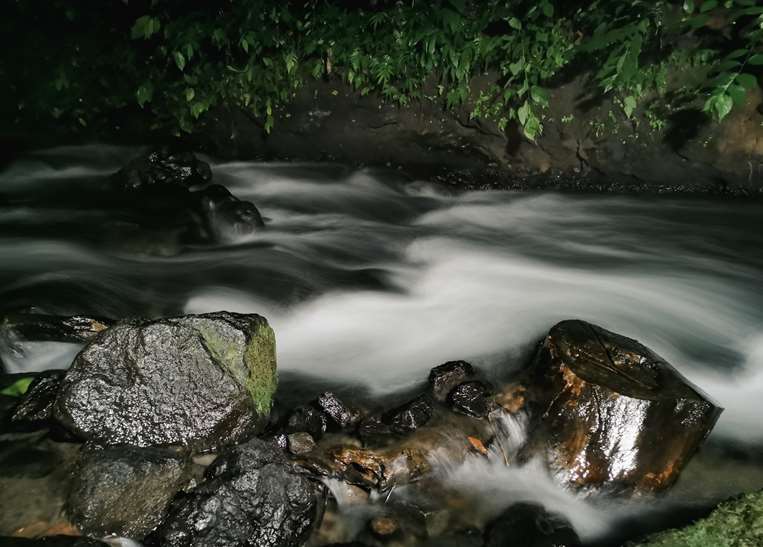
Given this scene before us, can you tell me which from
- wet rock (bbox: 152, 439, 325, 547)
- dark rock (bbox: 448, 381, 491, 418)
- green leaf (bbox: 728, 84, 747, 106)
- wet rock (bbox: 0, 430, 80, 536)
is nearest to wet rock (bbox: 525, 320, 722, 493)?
dark rock (bbox: 448, 381, 491, 418)

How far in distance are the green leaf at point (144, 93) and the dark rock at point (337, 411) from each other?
5.36m

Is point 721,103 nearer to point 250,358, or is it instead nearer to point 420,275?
point 420,275

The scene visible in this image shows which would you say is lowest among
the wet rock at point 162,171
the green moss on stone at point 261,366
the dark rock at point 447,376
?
the dark rock at point 447,376

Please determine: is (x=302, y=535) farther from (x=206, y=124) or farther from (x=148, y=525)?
(x=206, y=124)

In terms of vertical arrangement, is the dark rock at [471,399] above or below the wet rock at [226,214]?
below

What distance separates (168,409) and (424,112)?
4852mm

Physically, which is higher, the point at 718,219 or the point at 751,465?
the point at 718,219

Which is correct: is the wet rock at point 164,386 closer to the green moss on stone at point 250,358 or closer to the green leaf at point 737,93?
the green moss on stone at point 250,358

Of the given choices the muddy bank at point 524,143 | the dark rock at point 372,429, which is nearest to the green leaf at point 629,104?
the muddy bank at point 524,143

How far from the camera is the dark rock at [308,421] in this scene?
2875 mm

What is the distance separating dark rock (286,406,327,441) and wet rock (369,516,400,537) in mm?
548

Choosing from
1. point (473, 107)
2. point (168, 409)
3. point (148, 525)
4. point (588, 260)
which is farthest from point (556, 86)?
point (148, 525)

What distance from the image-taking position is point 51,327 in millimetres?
3389

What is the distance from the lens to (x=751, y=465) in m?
2.91
